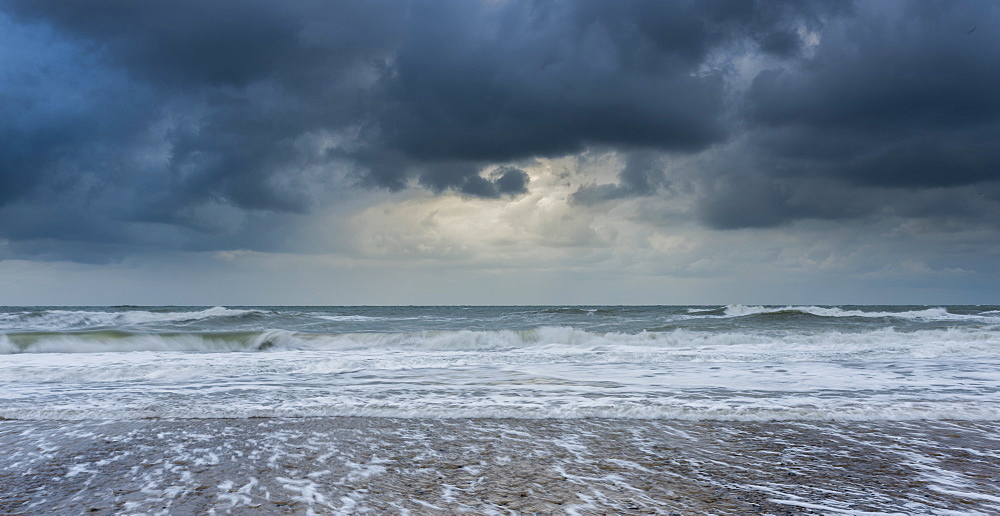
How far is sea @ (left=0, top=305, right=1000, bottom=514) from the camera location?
10.6 feet

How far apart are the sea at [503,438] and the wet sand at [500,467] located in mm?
22

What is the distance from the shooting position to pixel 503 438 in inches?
189

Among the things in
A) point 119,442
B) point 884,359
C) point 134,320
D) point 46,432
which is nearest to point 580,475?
point 119,442

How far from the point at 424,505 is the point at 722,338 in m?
16.6

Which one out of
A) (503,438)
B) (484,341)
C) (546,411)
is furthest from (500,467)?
(484,341)

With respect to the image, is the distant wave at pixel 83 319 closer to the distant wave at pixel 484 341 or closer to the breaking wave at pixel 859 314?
the distant wave at pixel 484 341

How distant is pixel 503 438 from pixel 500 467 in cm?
94

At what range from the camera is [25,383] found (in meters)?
8.88

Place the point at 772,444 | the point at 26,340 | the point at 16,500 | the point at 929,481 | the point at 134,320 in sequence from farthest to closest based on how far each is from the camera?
the point at 134,320, the point at 26,340, the point at 772,444, the point at 929,481, the point at 16,500

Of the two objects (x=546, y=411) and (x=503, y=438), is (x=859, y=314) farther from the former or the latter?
(x=503, y=438)

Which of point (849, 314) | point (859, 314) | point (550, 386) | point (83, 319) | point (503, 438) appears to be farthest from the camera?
point (859, 314)

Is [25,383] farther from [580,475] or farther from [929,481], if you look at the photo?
[929,481]

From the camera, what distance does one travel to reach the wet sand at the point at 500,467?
3148 millimetres

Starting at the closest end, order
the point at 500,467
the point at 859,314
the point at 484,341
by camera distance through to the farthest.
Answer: the point at 500,467
the point at 484,341
the point at 859,314
